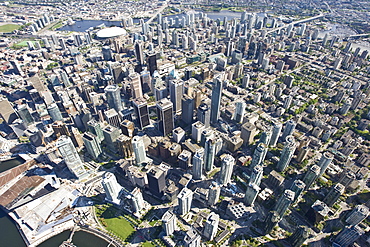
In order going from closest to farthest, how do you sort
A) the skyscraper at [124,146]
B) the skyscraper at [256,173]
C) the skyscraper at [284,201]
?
the skyscraper at [284,201], the skyscraper at [256,173], the skyscraper at [124,146]

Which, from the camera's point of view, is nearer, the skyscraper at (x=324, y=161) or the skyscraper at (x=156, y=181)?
the skyscraper at (x=156, y=181)

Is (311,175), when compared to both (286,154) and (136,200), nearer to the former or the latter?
(286,154)

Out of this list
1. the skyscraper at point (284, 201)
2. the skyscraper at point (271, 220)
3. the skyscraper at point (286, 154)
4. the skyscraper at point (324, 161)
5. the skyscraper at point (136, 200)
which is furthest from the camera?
the skyscraper at point (286, 154)

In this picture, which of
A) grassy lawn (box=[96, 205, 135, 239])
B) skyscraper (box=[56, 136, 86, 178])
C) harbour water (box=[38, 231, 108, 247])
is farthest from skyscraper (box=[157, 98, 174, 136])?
harbour water (box=[38, 231, 108, 247])

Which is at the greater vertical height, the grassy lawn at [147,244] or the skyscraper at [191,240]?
the skyscraper at [191,240]

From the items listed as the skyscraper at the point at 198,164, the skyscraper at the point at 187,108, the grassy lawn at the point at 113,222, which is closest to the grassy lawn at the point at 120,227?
the grassy lawn at the point at 113,222

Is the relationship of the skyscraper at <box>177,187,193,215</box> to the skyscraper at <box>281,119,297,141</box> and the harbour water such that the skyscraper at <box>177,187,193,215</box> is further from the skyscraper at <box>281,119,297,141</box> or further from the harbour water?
the skyscraper at <box>281,119,297,141</box>

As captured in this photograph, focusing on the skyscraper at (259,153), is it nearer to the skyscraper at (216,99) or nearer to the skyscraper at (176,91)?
the skyscraper at (216,99)
